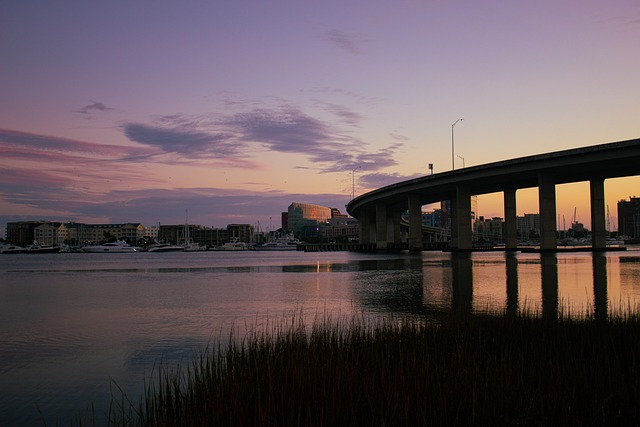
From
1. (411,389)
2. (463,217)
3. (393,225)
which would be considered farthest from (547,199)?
(393,225)

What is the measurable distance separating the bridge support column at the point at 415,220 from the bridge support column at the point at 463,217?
13.5m

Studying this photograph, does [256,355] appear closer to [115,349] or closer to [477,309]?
[115,349]

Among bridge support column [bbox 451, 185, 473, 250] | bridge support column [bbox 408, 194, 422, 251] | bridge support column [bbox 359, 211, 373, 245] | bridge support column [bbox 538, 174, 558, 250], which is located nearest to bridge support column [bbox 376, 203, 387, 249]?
bridge support column [bbox 408, 194, 422, 251]

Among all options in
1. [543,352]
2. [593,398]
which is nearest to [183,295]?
[543,352]

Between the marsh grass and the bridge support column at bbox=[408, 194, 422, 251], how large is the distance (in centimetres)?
11285

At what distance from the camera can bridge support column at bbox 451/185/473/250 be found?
10712 cm

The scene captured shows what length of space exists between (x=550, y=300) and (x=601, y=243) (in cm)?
9606

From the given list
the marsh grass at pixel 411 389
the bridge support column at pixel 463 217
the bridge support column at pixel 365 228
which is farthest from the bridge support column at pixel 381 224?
the marsh grass at pixel 411 389

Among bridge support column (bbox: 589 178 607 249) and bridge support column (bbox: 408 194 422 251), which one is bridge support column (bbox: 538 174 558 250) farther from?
bridge support column (bbox: 408 194 422 251)

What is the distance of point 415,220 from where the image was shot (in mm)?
124250

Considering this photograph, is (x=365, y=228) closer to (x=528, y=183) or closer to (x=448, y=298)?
(x=528, y=183)

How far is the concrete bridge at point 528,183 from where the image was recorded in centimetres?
8156

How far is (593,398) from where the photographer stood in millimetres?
7848

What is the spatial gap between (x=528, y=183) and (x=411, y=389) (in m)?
105
